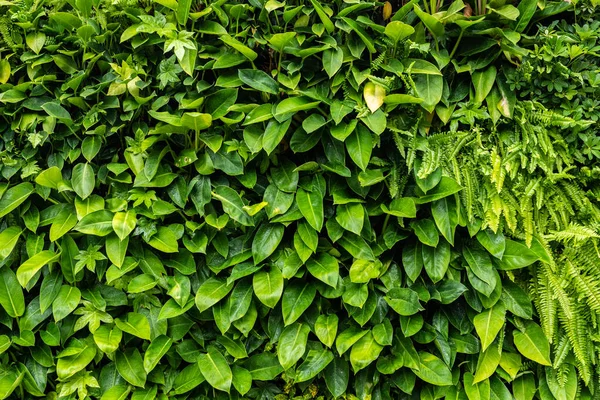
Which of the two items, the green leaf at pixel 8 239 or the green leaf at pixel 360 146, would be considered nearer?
the green leaf at pixel 360 146

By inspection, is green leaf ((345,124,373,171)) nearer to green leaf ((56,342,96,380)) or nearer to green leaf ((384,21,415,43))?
green leaf ((384,21,415,43))

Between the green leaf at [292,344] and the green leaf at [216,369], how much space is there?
10.7 inches

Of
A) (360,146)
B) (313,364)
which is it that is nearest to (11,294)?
(313,364)

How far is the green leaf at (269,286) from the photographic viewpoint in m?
2.36

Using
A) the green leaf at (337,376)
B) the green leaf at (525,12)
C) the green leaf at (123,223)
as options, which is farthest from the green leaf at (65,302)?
the green leaf at (525,12)

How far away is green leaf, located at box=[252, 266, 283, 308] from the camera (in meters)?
2.36

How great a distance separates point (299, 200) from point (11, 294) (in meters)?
1.55

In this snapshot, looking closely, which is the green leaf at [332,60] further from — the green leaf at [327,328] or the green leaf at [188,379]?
the green leaf at [188,379]

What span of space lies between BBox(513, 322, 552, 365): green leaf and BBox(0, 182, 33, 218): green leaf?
2538 mm

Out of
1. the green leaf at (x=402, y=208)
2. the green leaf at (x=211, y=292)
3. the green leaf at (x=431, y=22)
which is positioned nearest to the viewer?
the green leaf at (x=431, y=22)

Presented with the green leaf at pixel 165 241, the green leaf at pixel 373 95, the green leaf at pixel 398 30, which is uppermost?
the green leaf at pixel 398 30

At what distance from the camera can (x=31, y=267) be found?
96.0 inches

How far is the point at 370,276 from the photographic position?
2.38 metres

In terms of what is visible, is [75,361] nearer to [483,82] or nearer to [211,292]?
[211,292]
